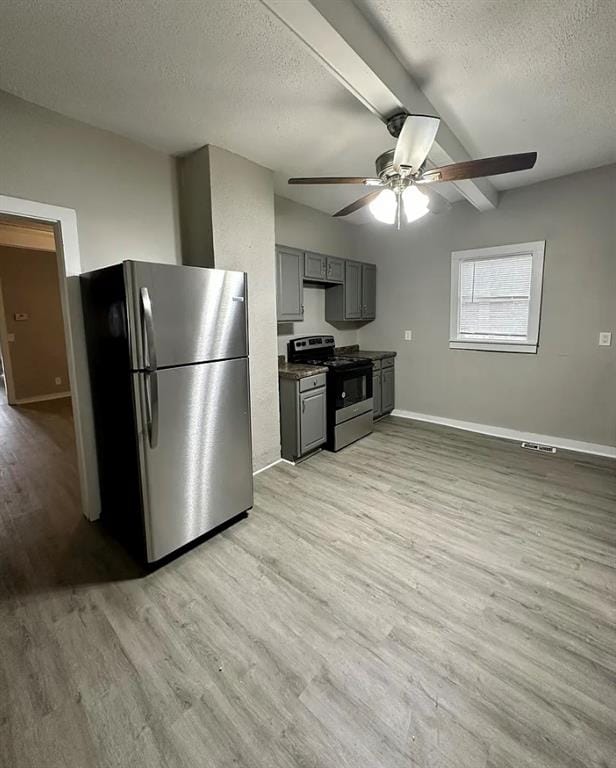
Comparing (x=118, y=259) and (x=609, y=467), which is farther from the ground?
(x=118, y=259)

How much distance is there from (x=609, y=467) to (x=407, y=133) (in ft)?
11.2

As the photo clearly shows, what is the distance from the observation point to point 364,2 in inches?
58.6

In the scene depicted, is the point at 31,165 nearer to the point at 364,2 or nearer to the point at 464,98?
the point at 364,2

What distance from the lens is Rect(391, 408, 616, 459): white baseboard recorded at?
353 centimetres

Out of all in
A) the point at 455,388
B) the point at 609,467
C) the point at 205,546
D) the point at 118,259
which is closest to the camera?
the point at 205,546

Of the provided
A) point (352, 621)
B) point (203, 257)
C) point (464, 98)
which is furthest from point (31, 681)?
point (464, 98)

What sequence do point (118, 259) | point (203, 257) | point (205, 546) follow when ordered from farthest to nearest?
point (203, 257) → point (118, 259) → point (205, 546)

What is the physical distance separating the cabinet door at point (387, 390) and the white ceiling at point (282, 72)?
2.65 meters

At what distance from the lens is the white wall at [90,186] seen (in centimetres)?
205

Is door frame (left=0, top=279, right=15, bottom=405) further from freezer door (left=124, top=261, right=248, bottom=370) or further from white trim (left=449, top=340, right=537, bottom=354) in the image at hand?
white trim (left=449, top=340, right=537, bottom=354)

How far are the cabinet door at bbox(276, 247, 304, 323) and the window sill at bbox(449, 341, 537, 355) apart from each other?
2014 millimetres

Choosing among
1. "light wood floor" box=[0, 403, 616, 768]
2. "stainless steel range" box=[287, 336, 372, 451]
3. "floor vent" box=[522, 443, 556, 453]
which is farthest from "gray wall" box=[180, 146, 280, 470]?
"floor vent" box=[522, 443, 556, 453]

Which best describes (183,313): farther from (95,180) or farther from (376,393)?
(376,393)

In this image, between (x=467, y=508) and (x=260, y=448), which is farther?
(x=260, y=448)
